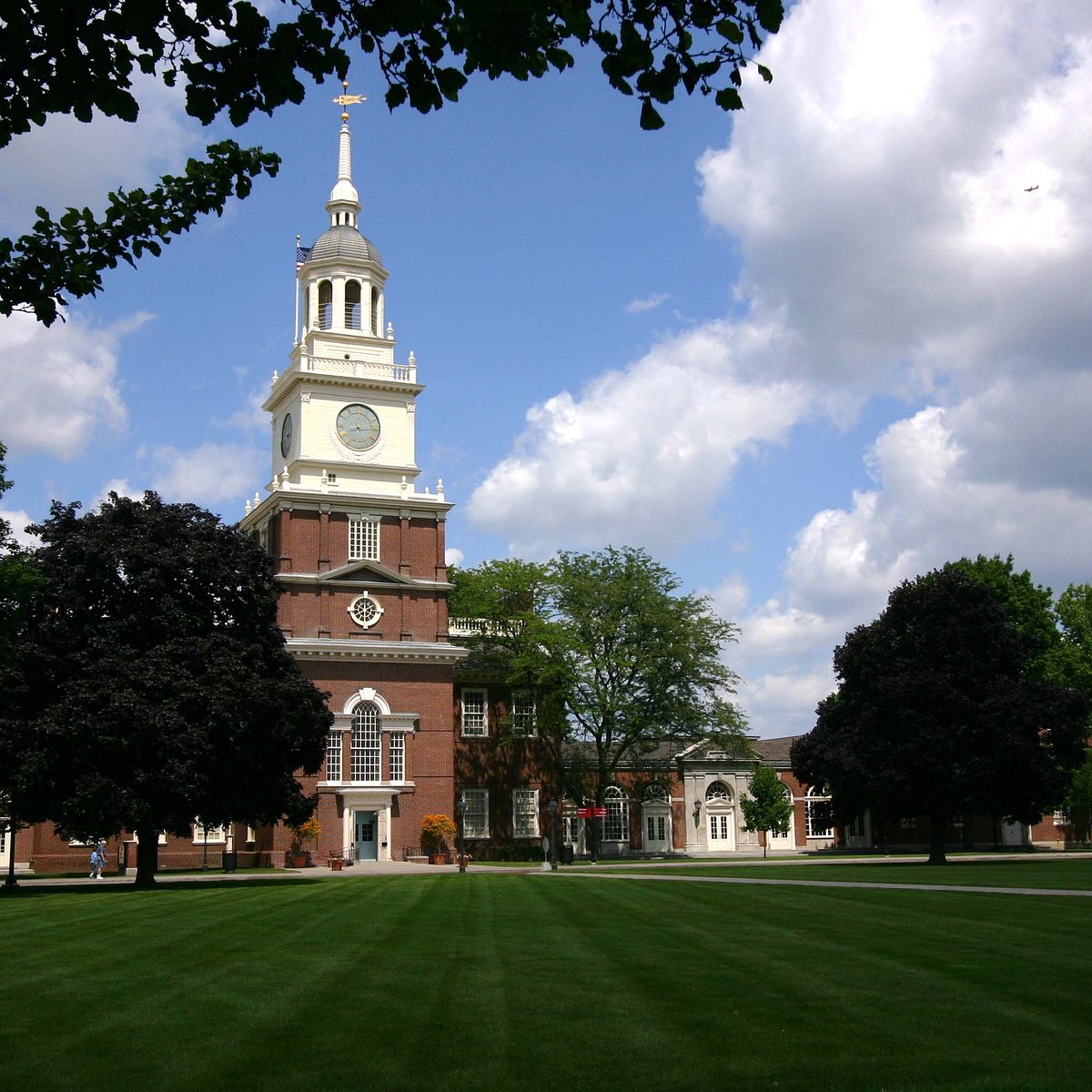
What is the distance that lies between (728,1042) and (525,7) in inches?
306

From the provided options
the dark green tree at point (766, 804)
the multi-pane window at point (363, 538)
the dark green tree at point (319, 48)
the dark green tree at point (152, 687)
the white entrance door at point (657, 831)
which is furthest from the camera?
the white entrance door at point (657, 831)

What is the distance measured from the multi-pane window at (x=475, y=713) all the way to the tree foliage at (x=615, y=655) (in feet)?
4.70

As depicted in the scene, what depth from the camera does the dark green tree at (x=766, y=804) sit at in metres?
67.0

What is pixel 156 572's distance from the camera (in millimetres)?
38094

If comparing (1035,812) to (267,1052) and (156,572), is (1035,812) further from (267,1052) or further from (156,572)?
(267,1052)

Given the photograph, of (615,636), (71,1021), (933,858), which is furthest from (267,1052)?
(615,636)

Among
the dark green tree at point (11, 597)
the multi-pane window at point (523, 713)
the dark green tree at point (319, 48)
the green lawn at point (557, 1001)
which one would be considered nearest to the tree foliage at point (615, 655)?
the multi-pane window at point (523, 713)

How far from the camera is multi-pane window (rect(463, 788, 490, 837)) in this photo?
62031 millimetres

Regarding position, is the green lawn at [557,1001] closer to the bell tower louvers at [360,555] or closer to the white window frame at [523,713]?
the bell tower louvers at [360,555]

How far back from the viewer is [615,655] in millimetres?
61438

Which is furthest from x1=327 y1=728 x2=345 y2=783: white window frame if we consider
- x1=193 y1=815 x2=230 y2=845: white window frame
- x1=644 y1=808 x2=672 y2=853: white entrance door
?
x1=644 y1=808 x2=672 y2=853: white entrance door

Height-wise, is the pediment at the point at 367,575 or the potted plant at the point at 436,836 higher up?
the pediment at the point at 367,575

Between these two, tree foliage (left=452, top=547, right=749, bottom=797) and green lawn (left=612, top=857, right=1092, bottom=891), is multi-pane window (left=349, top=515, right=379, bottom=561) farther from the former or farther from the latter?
green lawn (left=612, top=857, right=1092, bottom=891)

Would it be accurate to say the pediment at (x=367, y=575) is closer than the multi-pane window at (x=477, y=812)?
Yes
